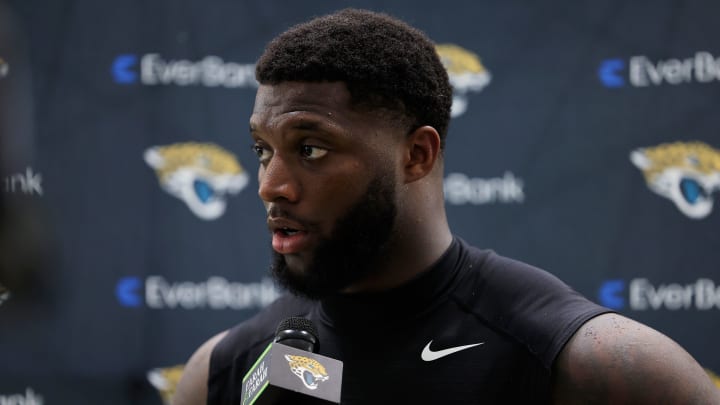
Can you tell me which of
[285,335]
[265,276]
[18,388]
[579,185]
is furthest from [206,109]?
[285,335]

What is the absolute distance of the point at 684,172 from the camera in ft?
9.18

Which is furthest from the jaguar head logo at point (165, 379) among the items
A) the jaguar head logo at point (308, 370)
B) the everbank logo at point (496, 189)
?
the jaguar head logo at point (308, 370)

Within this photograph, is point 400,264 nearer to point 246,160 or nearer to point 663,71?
point 246,160

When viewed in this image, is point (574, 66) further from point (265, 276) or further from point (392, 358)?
point (392, 358)

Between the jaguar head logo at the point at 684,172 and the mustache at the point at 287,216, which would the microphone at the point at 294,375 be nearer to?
the mustache at the point at 287,216

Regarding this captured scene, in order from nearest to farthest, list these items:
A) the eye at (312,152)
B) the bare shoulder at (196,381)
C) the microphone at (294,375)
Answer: the microphone at (294,375) → the eye at (312,152) → the bare shoulder at (196,381)

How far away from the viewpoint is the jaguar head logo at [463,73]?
2.81 m

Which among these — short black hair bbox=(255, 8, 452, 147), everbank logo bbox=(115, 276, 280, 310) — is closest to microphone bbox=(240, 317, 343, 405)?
short black hair bbox=(255, 8, 452, 147)

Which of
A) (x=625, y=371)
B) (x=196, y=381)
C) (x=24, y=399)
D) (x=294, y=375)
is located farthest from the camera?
(x=24, y=399)

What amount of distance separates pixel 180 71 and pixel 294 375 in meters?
1.81

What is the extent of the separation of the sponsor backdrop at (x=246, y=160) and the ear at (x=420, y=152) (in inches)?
50.6

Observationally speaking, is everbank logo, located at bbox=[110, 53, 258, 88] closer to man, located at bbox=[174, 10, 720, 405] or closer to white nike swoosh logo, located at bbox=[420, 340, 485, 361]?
man, located at bbox=[174, 10, 720, 405]

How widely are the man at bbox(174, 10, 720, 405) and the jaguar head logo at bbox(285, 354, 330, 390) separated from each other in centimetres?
24

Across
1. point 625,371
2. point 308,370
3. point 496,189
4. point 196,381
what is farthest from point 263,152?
point 496,189
